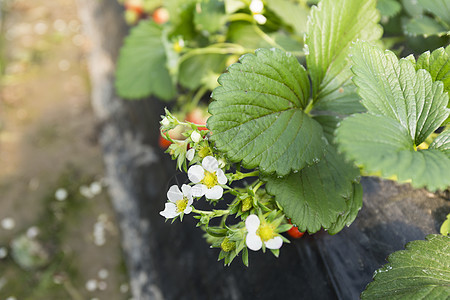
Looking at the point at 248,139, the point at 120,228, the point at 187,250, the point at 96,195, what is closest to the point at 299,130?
the point at 248,139

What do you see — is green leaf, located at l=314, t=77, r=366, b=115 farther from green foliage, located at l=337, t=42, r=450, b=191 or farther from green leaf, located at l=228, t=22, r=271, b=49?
green leaf, located at l=228, t=22, r=271, b=49

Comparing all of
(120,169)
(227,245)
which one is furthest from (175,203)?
(120,169)

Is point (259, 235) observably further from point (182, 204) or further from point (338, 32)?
point (338, 32)

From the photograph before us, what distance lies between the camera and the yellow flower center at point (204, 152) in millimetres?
721

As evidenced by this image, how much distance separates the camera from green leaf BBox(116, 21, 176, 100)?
150 centimetres

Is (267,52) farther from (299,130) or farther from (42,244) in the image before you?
(42,244)

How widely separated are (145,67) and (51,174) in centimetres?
115

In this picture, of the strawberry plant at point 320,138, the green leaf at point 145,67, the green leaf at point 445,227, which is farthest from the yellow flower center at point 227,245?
the green leaf at point 145,67

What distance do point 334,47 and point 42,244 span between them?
69.7 inches

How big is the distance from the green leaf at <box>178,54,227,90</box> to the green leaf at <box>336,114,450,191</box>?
855 millimetres

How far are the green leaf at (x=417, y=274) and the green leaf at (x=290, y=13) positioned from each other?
2.33 feet

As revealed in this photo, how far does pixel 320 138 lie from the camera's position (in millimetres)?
794

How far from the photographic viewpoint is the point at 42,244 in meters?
2.02

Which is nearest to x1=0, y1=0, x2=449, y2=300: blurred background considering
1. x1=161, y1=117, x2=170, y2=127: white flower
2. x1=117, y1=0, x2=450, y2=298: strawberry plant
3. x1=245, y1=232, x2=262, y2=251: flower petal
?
x1=117, y1=0, x2=450, y2=298: strawberry plant
